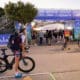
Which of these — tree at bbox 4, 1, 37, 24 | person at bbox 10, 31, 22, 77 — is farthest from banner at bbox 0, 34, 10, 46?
person at bbox 10, 31, 22, 77

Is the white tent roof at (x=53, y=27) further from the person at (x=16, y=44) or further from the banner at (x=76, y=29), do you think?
the person at (x=16, y=44)

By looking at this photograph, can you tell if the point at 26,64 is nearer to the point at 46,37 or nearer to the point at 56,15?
the point at 46,37

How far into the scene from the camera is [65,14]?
A: 105 ft

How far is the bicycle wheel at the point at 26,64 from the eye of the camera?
10.9 m

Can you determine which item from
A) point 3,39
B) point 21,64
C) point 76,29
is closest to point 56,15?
point 76,29

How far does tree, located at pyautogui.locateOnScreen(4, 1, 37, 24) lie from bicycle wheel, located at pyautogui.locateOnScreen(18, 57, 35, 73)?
1986cm

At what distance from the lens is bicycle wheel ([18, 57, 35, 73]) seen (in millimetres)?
10914

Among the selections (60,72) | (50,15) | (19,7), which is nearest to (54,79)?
(60,72)

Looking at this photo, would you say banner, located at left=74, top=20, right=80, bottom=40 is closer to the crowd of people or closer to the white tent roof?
the crowd of people

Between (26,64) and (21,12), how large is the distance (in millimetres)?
Answer: 21872

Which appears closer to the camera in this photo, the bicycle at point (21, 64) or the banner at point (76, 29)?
the bicycle at point (21, 64)

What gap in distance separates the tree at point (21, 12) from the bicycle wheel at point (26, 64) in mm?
19860

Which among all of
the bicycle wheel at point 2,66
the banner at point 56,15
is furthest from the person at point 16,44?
the banner at point 56,15

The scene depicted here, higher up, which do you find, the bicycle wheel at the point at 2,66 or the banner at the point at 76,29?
the bicycle wheel at the point at 2,66
